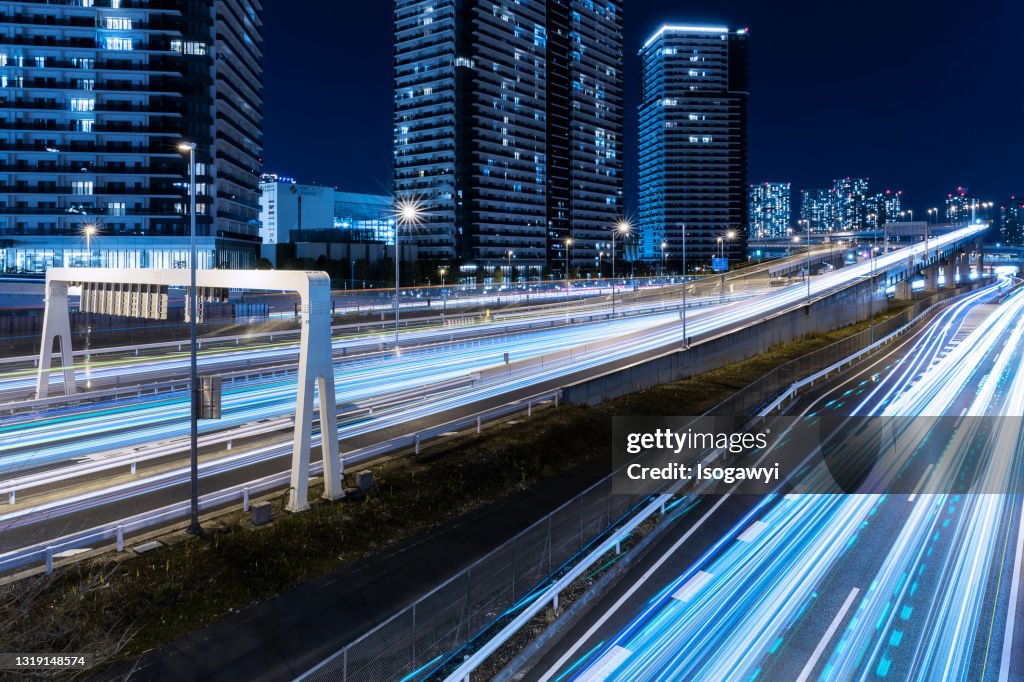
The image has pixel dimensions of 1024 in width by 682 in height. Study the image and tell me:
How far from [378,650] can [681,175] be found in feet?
652

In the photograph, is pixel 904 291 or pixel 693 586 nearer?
pixel 693 586

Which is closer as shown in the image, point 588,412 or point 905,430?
point 905,430

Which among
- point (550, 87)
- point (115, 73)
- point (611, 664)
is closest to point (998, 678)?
point (611, 664)

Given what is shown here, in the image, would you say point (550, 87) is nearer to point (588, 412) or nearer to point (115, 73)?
point (115, 73)

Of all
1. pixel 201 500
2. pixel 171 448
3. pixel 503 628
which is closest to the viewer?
pixel 503 628

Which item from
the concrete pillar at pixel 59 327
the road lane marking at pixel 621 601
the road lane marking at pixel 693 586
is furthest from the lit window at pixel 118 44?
the road lane marking at pixel 693 586

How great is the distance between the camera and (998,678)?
10133 mm

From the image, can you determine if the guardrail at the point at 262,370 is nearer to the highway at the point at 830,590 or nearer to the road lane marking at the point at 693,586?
the highway at the point at 830,590

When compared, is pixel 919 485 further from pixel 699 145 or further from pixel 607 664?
pixel 699 145

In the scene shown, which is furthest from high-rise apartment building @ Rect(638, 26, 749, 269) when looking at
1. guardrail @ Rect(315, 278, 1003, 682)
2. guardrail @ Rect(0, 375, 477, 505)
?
guardrail @ Rect(315, 278, 1003, 682)

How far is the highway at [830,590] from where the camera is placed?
1052 centimetres

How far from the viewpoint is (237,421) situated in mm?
24094

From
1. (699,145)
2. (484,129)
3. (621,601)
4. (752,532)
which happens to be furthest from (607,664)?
(699,145)

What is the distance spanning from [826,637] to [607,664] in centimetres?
369
